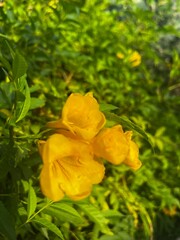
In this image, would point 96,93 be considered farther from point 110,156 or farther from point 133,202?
point 110,156

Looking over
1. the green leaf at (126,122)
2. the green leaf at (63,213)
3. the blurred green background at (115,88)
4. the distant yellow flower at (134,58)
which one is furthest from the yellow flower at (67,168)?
the distant yellow flower at (134,58)

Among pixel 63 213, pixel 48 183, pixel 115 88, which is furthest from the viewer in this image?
pixel 115 88

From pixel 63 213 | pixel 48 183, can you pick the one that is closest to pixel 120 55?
pixel 63 213

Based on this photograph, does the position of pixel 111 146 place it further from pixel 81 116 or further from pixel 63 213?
pixel 63 213

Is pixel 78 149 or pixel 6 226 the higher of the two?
pixel 78 149

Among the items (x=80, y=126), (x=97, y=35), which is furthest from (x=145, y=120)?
(x=80, y=126)
